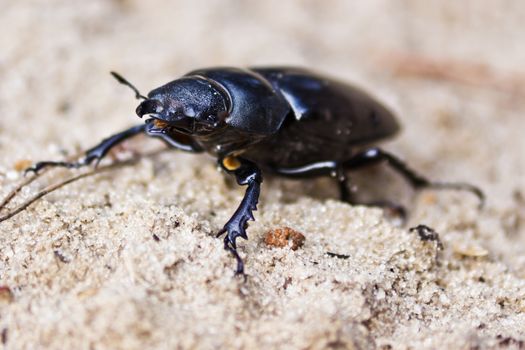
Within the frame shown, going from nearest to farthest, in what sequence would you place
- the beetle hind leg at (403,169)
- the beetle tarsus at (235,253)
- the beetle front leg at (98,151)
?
the beetle tarsus at (235,253), the beetle front leg at (98,151), the beetle hind leg at (403,169)

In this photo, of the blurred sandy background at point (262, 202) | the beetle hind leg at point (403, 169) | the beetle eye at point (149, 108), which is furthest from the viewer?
the beetle hind leg at point (403, 169)

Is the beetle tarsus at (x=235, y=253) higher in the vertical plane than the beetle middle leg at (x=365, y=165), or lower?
higher

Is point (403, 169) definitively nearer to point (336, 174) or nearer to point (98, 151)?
point (336, 174)

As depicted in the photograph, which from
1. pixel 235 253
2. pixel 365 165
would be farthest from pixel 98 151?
pixel 365 165

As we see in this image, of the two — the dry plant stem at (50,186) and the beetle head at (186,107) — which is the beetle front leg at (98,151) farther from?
the beetle head at (186,107)

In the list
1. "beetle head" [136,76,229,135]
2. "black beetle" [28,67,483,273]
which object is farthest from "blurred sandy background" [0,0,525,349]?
"beetle head" [136,76,229,135]

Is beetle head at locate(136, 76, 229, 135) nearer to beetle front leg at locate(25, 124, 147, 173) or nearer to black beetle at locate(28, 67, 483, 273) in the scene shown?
black beetle at locate(28, 67, 483, 273)

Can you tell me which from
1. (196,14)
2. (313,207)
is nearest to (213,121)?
(313,207)

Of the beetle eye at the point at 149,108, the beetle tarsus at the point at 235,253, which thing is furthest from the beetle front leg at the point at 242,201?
the beetle eye at the point at 149,108
